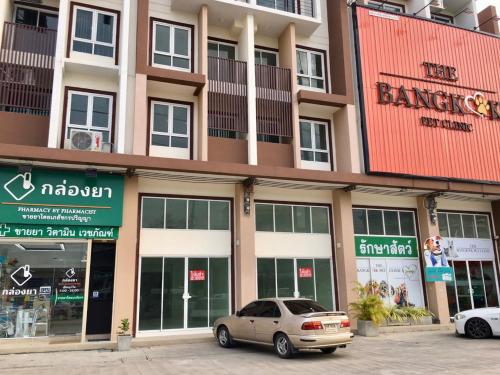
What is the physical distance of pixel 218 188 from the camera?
55.6 feet

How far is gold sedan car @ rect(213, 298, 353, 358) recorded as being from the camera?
10.8m

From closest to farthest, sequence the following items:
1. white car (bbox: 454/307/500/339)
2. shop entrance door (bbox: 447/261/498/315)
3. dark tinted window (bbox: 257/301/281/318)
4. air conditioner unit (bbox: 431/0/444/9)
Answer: dark tinted window (bbox: 257/301/281/318) → white car (bbox: 454/307/500/339) → shop entrance door (bbox: 447/261/498/315) → air conditioner unit (bbox: 431/0/444/9)

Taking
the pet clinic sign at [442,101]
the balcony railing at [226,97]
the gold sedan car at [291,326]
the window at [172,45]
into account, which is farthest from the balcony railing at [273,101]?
the gold sedan car at [291,326]

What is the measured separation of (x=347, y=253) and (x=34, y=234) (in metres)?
11.5

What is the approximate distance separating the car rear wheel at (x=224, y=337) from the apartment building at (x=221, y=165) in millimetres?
2208

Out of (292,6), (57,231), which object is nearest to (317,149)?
(292,6)

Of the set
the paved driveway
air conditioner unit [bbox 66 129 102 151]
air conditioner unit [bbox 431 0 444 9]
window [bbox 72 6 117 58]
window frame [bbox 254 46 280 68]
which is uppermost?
air conditioner unit [bbox 431 0 444 9]

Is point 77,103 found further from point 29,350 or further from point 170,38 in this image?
point 29,350

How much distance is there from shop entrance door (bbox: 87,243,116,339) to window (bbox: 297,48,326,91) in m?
10.8

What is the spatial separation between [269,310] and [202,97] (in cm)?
851

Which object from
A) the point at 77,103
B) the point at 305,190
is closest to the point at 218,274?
the point at 305,190

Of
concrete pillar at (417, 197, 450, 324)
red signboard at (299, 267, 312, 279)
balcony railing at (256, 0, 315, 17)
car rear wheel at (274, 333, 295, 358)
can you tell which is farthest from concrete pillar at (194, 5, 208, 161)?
concrete pillar at (417, 197, 450, 324)

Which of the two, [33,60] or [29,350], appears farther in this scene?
[33,60]

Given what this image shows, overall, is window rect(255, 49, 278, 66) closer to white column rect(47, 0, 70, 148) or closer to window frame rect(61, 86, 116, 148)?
window frame rect(61, 86, 116, 148)
